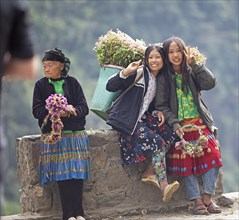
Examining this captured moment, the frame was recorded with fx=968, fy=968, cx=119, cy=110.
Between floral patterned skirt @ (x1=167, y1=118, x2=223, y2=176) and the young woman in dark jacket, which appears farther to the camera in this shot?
floral patterned skirt @ (x1=167, y1=118, x2=223, y2=176)

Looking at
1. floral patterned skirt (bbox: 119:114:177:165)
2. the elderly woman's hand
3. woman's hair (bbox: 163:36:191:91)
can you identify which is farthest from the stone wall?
woman's hair (bbox: 163:36:191:91)

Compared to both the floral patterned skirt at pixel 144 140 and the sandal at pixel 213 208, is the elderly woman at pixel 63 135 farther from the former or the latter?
the sandal at pixel 213 208

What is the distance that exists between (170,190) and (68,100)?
3.16ft

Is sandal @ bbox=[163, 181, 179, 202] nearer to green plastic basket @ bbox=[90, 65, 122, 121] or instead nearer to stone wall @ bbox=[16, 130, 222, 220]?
stone wall @ bbox=[16, 130, 222, 220]

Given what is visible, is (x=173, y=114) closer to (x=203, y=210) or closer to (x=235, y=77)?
(x=203, y=210)

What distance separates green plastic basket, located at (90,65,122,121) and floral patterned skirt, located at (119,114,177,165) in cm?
27

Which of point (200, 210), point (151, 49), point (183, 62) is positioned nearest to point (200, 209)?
point (200, 210)

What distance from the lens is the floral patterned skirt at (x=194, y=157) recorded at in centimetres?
708

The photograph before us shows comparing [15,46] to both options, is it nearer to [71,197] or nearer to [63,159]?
[63,159]

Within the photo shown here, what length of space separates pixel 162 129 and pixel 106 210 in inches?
28.7

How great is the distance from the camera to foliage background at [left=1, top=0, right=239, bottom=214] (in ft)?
141

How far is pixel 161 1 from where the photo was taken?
5028 centimetres

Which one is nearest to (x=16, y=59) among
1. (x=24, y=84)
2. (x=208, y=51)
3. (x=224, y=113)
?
(x=24, y=84)

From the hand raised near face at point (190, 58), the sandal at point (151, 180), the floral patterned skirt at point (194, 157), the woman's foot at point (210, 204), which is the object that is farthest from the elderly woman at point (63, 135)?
the woman's foot at point (210, 204)
